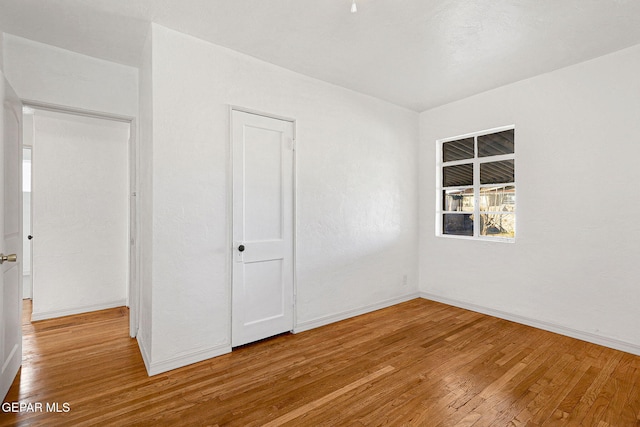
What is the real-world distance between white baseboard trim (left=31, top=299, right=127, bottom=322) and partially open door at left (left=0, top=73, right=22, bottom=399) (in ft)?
4.73

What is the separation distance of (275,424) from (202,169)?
2.04 m

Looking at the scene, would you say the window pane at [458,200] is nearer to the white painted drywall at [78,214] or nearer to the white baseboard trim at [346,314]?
the white baseboard trim at [346,314]

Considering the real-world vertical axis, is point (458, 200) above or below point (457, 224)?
above

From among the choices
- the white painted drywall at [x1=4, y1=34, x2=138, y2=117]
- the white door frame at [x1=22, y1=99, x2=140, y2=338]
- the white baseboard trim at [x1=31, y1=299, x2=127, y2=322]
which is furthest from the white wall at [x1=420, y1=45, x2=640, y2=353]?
the white baseboard trim at [x1=31, y1=299, x2=127, y2=322]

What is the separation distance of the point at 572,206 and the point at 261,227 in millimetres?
3251

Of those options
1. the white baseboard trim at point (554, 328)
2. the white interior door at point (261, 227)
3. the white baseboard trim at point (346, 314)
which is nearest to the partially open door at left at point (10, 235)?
the white interior door at point (261, 227)

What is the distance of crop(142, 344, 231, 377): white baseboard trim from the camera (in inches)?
98.2

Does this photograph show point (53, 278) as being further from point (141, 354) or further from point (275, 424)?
point (275, 424)

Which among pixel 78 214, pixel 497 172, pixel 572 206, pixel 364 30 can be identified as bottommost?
pixel 78 214

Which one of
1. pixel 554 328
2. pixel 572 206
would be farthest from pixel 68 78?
pixel 554 328

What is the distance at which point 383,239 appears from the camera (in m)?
4.29

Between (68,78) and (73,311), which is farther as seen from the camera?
(73,311)

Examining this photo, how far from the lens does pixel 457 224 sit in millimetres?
4465

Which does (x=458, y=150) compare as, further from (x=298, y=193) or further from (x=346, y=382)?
(x=346, y=382)
